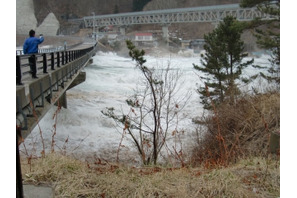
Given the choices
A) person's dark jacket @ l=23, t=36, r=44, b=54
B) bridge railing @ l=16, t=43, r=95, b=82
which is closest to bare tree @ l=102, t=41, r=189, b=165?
bridge railing @ l=16, t=43, r=95, b=82

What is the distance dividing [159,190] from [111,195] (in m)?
0.59

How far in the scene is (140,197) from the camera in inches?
131

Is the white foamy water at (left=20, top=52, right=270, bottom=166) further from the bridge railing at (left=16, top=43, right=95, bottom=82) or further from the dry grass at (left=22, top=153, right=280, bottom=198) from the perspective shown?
the dry grass at (left=22, top=153, right=280, bottom=198)

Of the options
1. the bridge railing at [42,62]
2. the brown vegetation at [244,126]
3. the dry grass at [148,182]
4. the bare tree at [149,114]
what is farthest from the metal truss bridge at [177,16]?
the dry grass at [148,182]

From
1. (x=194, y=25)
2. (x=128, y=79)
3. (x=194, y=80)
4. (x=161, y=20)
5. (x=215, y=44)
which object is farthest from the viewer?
(x=194, y=25)

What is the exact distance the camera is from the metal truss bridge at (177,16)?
219 ft

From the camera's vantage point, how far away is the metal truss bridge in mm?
66688

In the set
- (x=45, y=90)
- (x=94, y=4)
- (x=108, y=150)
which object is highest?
(x=94, y=4)

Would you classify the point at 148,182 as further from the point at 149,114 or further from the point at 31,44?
the point at 149,114

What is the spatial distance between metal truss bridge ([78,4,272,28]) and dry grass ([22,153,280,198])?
215 feet

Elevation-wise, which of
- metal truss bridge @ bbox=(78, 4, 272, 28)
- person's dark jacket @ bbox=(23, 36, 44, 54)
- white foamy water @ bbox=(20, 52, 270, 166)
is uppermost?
metal truss bridge @ bbox=(78, 4, 272, 28)

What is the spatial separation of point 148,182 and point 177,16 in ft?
254

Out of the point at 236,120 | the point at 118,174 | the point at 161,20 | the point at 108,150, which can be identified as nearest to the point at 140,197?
the point at 118,174

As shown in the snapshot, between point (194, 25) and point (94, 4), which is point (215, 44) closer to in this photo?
point (194, 25)
